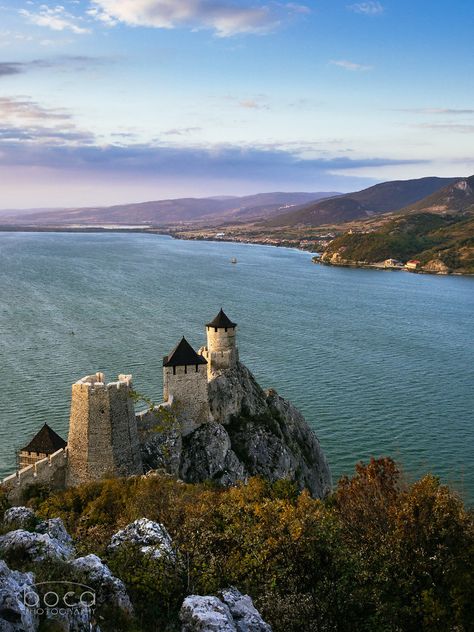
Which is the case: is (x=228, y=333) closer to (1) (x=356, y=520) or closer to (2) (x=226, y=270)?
(1) (x=356, y=520)

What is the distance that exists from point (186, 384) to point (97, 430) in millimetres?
6420

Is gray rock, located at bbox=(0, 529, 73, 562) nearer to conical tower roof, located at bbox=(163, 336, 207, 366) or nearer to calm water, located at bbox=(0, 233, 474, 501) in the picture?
conical tower roof, located at bbox=(163, 336, 207, 366)

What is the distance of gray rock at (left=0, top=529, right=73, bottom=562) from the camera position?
1127 cm

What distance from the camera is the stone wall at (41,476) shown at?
2148 centimetres

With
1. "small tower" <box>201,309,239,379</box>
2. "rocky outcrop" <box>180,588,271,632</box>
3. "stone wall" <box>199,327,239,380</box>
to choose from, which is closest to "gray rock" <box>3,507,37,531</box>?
"rocky outcrop" <box>180,588,271,632</box>

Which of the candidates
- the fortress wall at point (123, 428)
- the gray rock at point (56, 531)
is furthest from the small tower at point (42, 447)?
the gray rock at point (56, 531)

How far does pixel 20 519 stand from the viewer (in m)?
14.1

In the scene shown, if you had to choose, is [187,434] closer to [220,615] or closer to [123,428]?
[123,428]

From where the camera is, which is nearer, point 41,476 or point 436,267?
point 41,476

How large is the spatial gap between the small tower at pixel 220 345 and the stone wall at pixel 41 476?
10320mm

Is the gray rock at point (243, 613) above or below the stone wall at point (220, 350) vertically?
below

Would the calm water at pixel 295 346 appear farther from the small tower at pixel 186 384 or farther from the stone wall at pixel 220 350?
the small tower at pixel 186 384

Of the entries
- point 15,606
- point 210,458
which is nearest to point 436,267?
point 210,458

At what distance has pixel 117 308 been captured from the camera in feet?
283
